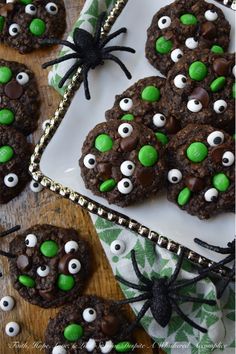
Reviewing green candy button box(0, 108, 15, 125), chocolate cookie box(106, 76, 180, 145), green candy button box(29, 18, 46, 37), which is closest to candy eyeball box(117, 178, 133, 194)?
chocolate cookie box(106, 76, 180, 145)

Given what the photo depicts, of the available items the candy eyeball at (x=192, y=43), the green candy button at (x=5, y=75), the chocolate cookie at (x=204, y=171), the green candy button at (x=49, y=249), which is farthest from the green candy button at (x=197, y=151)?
the green candy button at (x=5, y=75)

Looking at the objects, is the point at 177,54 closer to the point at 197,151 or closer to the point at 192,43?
the point at 192,43

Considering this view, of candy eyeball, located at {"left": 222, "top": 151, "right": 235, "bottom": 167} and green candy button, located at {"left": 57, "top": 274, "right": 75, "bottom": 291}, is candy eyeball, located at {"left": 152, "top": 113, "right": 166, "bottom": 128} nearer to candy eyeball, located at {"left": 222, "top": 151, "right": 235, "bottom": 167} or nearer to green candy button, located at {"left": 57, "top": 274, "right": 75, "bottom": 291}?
candy eyeball, located at {"left": 222, "top": 151, "right": 235, "bottom": 167}

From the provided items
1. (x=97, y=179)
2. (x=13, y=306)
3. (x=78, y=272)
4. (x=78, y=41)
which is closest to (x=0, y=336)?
(x=13, y=306)

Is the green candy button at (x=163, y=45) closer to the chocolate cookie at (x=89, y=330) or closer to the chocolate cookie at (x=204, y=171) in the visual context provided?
the chocolate cookie at (x=204, y=171)

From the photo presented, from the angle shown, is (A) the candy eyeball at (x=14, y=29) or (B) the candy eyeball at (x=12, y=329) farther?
(A) the candy eyeball at (x=14, y=29)
